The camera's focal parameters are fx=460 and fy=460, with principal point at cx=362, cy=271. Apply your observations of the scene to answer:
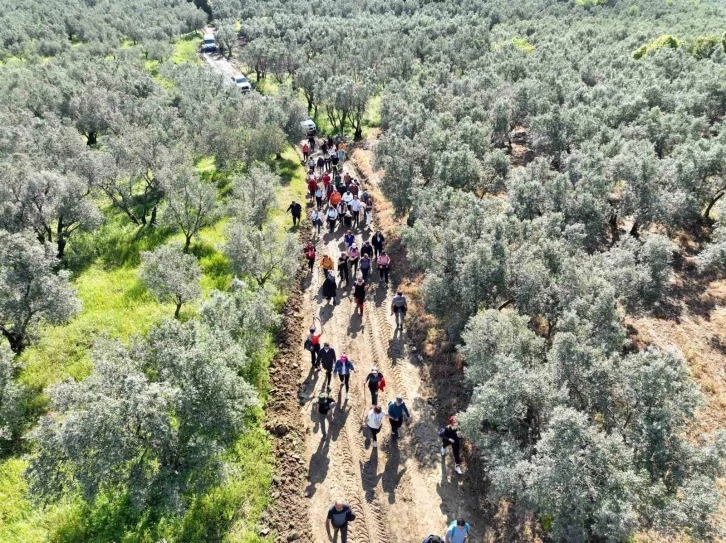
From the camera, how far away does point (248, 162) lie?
37.8 metres

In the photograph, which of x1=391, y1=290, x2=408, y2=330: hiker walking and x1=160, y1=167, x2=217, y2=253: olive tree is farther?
x1=160, y1=167, x2=217, y2=253: olive tree

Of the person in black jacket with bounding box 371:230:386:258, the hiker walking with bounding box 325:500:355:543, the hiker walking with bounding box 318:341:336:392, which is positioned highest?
the person in black jacket with bounding box 371:230:386:258

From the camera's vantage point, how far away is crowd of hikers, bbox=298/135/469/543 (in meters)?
16.0

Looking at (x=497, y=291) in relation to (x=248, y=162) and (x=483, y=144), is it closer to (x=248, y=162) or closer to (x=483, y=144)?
(x=483, y=144)

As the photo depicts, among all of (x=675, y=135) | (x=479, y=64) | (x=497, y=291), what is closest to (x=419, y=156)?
(x=497, y=291)

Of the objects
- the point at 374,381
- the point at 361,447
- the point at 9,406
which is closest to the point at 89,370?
the point at 9,406

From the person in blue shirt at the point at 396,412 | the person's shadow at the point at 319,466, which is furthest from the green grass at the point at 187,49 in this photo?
the person in blue shirt at the point at 396,412

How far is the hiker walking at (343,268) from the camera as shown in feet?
82.6

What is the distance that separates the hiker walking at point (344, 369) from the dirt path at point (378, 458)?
0.29 metres

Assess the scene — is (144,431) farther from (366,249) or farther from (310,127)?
(310,127)

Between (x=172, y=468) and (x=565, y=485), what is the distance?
36.5 feet

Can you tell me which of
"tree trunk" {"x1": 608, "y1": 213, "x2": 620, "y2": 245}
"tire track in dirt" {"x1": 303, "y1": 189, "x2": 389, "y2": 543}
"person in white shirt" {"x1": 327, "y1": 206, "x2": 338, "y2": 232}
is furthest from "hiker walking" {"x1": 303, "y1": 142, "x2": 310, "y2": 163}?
"tree trunk" {"x1": 608, "y1": 213, "x2": 620, "y2": 245}

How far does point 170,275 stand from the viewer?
21047 mm

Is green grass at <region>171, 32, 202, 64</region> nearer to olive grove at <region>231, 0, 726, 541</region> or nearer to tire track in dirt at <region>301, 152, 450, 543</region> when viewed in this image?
olive grove at <region>231, 0, 726, 541</region>
